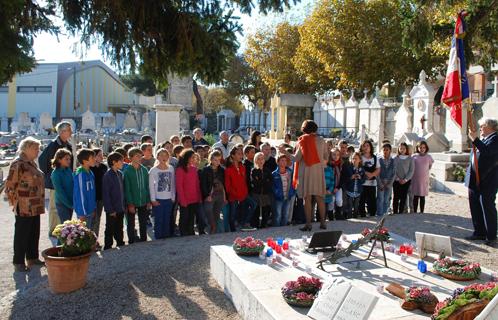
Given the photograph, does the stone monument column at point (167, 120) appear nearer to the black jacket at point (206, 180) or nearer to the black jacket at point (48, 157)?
the black jacket at point (48, 157)

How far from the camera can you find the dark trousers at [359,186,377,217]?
9.38m

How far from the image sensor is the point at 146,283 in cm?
553

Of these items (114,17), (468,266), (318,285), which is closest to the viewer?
(318,285)

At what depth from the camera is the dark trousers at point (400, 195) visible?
9641 millimetres

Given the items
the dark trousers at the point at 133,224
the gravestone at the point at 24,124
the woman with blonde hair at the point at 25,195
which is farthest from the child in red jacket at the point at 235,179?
the gravestone at the point at 24,124

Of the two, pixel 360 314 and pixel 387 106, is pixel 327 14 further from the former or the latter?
pixel 360 314

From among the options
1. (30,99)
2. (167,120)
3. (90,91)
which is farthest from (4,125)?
(167,120)

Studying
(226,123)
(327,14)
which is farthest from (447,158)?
(226,123)

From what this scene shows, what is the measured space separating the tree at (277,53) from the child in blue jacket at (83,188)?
36.2 m

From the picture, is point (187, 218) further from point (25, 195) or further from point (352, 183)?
point (352, 183)

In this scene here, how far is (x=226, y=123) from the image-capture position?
50500 mm

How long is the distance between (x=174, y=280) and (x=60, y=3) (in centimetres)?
378

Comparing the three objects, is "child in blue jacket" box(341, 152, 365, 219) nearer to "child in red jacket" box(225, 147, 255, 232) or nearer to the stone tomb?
"child in red jacket" box(225, 147, 255, 232)

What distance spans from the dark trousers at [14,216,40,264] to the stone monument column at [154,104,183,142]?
30.2 ft
